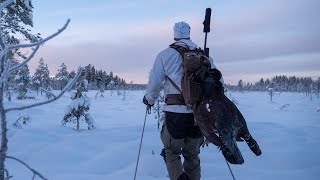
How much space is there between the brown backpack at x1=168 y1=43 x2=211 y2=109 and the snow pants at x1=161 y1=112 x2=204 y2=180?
0.83 feet

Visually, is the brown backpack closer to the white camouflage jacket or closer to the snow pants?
the white camouflage jacket

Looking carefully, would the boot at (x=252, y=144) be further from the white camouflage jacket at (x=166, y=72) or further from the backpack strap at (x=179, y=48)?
the backpack strap at (x=179, y=48)

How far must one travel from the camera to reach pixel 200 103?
12.6 ft

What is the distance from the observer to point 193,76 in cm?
396

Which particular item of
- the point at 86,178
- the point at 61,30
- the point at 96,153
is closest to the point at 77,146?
the point at 96,153

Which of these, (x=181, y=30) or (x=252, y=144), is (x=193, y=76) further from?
(x=252, y=144)

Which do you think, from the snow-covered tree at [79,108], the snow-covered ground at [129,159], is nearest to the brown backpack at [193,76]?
the snow-covered ground at [129,159]

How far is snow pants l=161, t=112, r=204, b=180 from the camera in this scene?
4223 millimetres

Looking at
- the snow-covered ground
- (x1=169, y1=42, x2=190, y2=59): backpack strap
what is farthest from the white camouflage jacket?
the snow-covered ground

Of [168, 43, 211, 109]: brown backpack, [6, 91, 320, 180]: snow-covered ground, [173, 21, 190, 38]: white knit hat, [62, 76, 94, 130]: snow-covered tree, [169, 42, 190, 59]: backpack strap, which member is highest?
[173, 21, 190, 38]: white knit hat

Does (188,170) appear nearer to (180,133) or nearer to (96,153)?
(180,133)

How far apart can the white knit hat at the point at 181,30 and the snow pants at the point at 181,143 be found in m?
0.98

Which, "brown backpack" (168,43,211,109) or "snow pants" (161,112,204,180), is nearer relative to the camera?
"brown backpack" (168,43,211,109)

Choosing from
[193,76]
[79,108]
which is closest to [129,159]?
[193,76]
